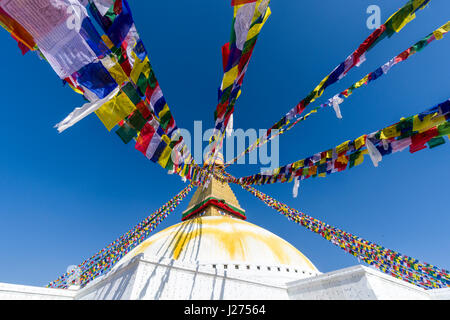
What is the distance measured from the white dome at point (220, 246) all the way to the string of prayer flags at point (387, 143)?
4.97 metres

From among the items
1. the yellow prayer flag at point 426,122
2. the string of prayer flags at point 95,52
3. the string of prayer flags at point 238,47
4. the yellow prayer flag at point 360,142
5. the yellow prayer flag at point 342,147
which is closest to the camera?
the string of prayer flags at point 95,52

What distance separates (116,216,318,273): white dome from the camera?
9.84m

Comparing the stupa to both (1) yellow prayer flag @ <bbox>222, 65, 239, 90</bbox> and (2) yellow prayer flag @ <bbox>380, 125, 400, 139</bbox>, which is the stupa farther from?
(1) yellow prayer flag @ <bbox>222, 65, 239, 90</bbox>

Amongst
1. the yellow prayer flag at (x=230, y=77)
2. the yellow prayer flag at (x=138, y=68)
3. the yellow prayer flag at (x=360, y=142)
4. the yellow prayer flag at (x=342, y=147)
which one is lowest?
the yellow prayer flag at (x=138, y=68)

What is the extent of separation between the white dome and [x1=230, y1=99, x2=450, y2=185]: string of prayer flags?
16.3ft

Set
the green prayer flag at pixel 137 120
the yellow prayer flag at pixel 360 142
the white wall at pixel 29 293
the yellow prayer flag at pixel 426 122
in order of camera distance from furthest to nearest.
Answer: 1. the white wall at pixel 29 293
2. the yellow prayer flag at pixel 360 142
3. the green prayer flag at pixel 137 120
4. the yellow prayer flag at pixel 426 122

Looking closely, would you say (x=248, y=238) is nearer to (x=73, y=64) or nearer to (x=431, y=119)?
(x=431, y=119)

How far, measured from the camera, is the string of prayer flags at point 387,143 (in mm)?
4730

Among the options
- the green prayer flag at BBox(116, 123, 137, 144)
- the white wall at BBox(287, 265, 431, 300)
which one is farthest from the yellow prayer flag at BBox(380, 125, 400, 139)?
the green prayer flag at BBox(116, 123, 137, 144)

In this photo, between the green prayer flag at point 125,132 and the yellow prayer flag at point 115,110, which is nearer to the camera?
the yellow prayer flag at point 115,110

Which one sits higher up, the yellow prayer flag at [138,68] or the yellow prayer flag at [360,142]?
the yellow prayer flag at [360,142]

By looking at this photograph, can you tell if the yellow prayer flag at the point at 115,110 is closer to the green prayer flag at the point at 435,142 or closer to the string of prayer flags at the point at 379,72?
the string of prayer flags at the point at 379,72

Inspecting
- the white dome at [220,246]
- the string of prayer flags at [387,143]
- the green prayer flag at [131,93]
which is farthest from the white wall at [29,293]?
the string of prayer flags at [387,143]
